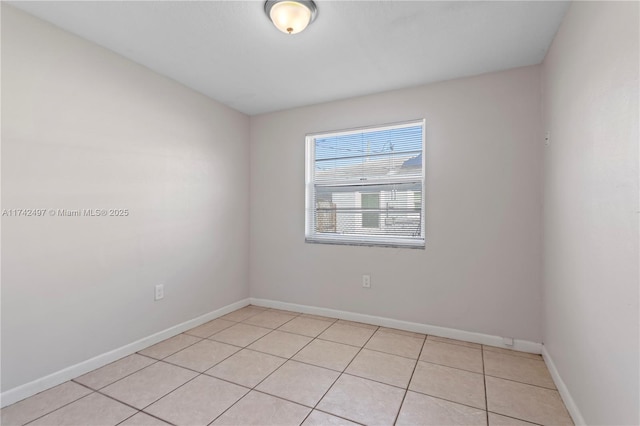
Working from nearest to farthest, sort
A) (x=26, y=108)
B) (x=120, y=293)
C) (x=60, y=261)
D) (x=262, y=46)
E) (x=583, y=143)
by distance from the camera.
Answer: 1. (x=583, y=143)
2. (x=26, y=108)
3. (x=60, y=261)
4. (x=262, y=46)
5. (x=120, y=293)

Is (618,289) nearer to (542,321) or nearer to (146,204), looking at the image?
(542,321)

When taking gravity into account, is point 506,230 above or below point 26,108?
below

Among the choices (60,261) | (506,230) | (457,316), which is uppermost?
(506,230)

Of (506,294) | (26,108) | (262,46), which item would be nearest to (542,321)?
(506,294)

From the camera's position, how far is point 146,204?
2.51 metres

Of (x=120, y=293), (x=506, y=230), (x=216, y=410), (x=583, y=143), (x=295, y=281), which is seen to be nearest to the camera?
(x=583, y=143)

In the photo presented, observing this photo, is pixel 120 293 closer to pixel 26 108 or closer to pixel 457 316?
pixel 26 108

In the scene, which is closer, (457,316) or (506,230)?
(506,230)

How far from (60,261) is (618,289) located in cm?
298

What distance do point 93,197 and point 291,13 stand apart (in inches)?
71.8

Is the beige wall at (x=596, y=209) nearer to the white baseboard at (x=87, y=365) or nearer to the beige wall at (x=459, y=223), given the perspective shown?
the beige wall at (x=459, y=223)

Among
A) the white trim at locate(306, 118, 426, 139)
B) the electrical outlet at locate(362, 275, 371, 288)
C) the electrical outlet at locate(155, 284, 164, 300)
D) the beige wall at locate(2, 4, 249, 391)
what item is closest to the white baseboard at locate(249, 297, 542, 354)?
the electrical outlet at locate(362, 275, 371, 288)

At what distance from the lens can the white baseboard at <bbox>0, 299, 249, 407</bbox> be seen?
5.75ft

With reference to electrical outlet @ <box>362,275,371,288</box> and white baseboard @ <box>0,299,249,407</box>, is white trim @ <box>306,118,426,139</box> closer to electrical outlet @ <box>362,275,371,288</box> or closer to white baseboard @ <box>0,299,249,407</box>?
electrical outlet @ <box>362,275,371,288</box>
